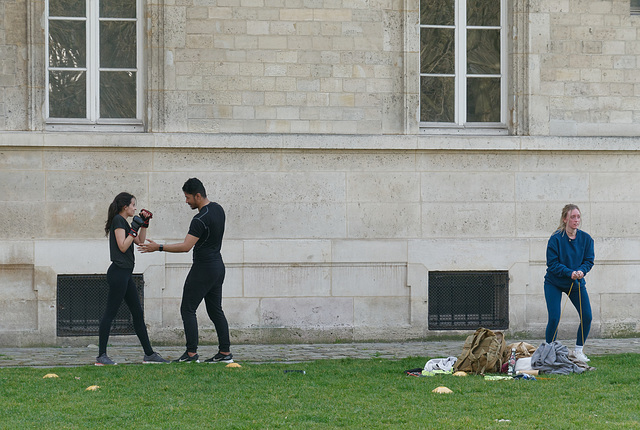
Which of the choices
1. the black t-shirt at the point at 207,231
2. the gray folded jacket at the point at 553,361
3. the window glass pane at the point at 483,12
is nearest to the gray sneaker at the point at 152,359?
the black t-shirt at the point at 207,231

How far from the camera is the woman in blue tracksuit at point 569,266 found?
10.5 metres

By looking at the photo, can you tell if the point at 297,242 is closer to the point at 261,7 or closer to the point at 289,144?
the point at 289,144

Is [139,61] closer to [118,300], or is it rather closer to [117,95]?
[117,95]

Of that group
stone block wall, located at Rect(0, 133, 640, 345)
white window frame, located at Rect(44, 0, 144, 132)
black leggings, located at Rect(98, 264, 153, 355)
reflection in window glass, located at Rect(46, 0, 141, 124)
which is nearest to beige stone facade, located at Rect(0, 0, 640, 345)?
stone block wall, located at Rect(0, 133, 640, 345)

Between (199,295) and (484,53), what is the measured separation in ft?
17.6

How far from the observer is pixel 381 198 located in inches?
496

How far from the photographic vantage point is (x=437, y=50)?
13039 millimetres

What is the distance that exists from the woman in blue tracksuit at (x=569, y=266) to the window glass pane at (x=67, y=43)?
610 centimetres

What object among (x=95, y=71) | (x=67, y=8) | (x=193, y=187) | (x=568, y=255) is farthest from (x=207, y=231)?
(x=67, y=8)

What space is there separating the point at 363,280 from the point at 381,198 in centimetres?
105

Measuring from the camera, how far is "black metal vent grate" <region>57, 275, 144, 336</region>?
12.1 meters

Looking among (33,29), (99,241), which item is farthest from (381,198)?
(33,29)

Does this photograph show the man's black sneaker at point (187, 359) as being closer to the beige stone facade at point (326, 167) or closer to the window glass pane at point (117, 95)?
the beige stone facade at point (326, 167)

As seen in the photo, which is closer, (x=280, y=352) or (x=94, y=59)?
(x=280, y=352)
